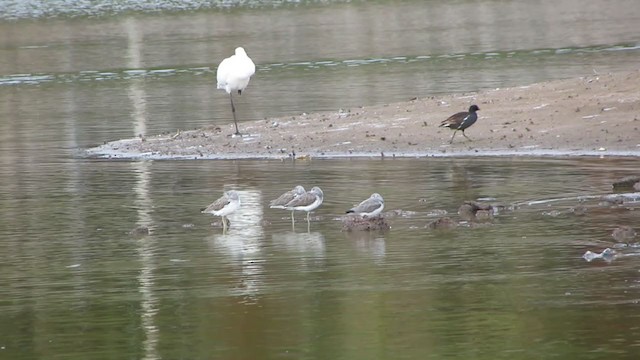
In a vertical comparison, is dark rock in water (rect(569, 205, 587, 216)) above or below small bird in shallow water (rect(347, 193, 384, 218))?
below

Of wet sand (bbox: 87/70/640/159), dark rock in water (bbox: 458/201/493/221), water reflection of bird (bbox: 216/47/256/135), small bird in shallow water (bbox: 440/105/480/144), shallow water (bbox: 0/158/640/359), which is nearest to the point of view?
shallow water (bbox: 0/158/640/359)

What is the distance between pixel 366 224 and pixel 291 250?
118 centimetres

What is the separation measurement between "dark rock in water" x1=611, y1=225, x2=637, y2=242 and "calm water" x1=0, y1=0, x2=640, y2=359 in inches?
3.3

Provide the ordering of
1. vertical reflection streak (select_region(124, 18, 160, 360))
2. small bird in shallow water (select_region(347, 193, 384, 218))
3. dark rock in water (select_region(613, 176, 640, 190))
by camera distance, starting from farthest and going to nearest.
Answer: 1. dark rock in water (select_region(613, 176, 640, 190))
2. small bird in shallow water (select_region(347, 193, 384, 218))
3. vertical reflection streak (select_region(124, 18, 160, 360))

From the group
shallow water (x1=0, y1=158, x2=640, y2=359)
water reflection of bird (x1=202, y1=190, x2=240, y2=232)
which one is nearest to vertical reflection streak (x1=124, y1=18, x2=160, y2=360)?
shallow water (x1=0, y1=158, x2=640, y2=359)

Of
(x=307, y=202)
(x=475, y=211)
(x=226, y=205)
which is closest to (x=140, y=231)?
(x=226, y=205)

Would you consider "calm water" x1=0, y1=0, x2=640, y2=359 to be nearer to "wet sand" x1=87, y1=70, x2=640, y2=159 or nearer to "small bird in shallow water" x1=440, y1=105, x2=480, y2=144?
"wet sand" x1=87, y1=70, x2=640, y2=159

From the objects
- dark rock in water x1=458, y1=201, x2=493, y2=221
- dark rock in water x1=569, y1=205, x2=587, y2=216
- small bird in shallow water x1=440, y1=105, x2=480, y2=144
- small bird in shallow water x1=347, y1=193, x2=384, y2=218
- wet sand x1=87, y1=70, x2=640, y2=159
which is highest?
small bird in shallow water x1=347, y1=193, x2=384, y2=218

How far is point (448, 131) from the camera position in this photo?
22.2 m

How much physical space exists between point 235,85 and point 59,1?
49964mm

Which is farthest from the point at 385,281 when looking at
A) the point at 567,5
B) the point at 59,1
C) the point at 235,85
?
the point at 59,1

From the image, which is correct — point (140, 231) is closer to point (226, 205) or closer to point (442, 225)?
point (226, 205)

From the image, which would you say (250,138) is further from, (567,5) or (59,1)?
(59,1)

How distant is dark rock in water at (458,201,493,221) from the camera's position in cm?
1547
